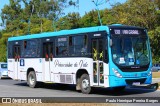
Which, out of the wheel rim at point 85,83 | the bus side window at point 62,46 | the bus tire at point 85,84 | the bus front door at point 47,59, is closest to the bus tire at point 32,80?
the bus front door at point 47,59

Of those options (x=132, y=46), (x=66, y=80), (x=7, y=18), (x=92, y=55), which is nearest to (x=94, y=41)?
(x=92, y=55)

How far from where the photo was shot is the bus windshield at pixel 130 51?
17375 millimetres

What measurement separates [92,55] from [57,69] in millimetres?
3373

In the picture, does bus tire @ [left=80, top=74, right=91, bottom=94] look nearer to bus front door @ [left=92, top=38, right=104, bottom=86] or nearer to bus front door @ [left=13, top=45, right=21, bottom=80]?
bus front door @ [left=92, top=38, right=104, bottom=86]

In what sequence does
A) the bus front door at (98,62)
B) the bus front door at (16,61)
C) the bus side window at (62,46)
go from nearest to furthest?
the bus front door at (98,62), the bus side window at (62,46), the bus front door at (16,61)

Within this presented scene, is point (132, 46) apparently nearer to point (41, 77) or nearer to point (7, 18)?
point (41, 77)

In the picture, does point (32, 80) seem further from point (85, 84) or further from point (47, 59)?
point (85, 84)

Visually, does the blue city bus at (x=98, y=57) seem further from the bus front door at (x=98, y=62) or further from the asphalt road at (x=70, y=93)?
the asphalt road at (x=70, y=93)

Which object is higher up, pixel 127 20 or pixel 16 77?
pixel 127 20

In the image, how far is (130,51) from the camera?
1767 centimetres

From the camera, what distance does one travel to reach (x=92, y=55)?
59.5 feet

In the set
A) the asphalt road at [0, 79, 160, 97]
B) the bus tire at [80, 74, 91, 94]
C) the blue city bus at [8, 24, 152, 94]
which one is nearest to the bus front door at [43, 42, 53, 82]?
the blue city bus at [8, 24, 152, 94]

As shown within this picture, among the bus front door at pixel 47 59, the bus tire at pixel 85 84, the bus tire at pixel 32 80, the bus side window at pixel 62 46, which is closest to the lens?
the bus tire at pixel 85 84

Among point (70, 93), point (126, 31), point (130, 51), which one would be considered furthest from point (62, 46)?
point (130, 51)
